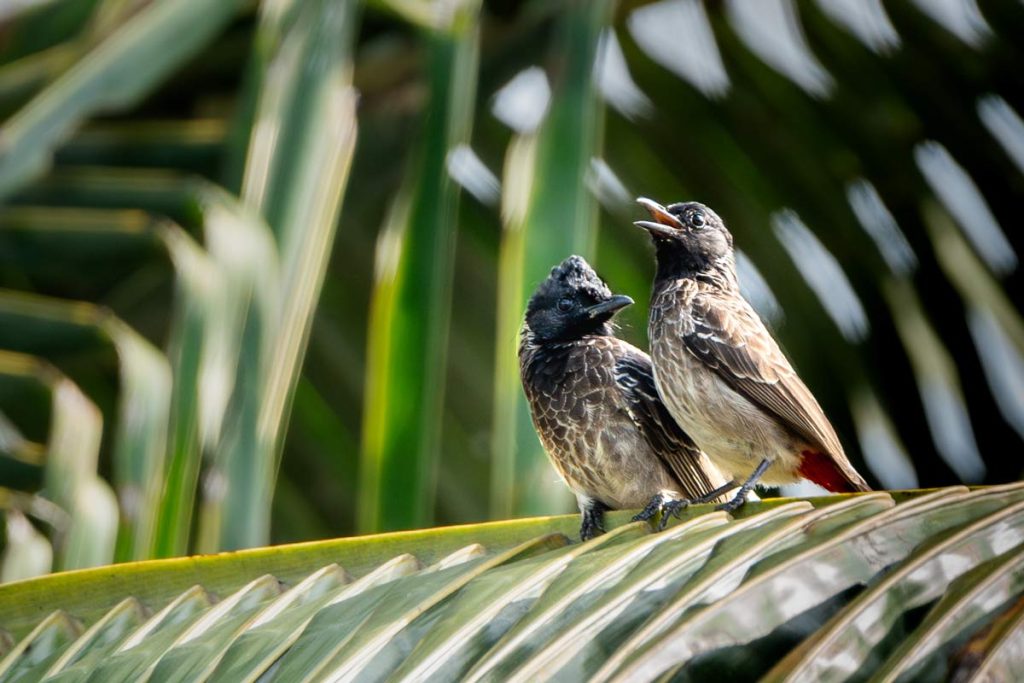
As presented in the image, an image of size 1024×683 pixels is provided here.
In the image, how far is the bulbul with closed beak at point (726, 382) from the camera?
3027 mm

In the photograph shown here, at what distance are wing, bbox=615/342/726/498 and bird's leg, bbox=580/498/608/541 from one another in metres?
0.18

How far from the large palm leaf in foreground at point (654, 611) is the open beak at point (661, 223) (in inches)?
50.1

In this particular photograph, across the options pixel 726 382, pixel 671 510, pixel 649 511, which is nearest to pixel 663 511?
pixel 671 510

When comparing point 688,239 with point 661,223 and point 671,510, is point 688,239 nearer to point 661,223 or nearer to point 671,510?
point 661,223

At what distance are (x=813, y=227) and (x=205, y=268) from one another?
5.10ft

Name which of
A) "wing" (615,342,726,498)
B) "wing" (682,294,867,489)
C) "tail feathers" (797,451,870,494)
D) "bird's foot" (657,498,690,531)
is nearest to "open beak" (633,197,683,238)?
"wing" (682,294,867,489)

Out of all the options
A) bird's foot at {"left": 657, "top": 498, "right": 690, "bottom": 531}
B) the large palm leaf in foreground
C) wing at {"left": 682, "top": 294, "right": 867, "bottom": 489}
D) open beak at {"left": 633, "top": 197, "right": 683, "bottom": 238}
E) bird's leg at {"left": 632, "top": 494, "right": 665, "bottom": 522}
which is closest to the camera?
the large palm leaf in foreground

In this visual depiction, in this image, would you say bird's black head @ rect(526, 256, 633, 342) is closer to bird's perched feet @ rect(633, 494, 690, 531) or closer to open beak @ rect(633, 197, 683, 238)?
open beak @ rect(633, 197, 683, 238)

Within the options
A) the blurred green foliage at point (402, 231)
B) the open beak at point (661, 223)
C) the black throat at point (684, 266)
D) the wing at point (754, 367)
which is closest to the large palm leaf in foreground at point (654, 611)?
the blurred green foliage at point (402, 231)

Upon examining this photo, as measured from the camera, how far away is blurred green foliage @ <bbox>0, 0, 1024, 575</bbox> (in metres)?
2.51

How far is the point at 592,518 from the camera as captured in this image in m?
2.97

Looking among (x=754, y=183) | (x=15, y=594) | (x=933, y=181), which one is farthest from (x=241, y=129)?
A: (x=933, y=181)

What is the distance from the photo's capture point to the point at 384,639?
1601mm

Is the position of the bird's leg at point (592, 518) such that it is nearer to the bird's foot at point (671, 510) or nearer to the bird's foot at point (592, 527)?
the bird's foot at point (592, 527)
